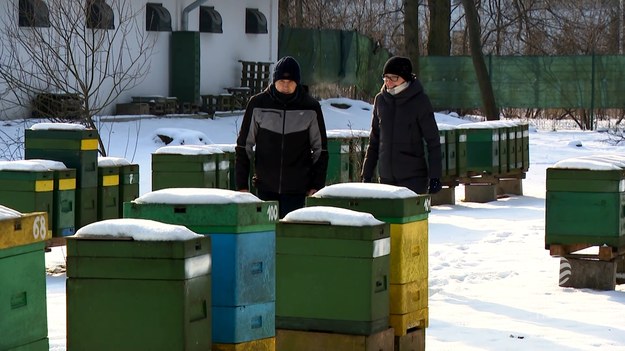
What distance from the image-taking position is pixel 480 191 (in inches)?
856

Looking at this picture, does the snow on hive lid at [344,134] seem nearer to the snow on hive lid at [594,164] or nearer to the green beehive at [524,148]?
the green beehive at [524,148]

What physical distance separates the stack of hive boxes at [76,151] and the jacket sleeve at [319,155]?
13.2 ft

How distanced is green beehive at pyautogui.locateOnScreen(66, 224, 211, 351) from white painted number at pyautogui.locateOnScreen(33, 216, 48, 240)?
163 mm

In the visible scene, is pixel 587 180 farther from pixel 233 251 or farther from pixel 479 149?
pixel 479 149

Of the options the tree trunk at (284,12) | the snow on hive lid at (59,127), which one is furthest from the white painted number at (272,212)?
the tree trunk at (284,12)

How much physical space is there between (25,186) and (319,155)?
382 cm

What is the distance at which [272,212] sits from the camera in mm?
8305

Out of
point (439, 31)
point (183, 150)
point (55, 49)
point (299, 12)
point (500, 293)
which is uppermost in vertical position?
point (299, 12)

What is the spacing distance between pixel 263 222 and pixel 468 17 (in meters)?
27.2

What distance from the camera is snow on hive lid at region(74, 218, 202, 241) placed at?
7027 millimetres

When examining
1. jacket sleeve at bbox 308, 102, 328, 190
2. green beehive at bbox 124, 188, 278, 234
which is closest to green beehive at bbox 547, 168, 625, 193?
jacket sleeve at bbox 308, 102, 328, 190

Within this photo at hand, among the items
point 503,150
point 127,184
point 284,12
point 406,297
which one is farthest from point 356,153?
point 284,12

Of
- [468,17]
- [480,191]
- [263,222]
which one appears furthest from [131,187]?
[468,17]

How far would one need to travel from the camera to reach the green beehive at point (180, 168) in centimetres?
1452
